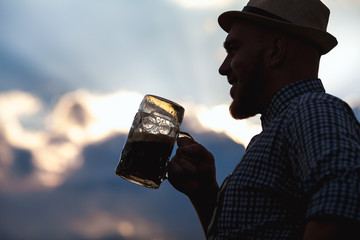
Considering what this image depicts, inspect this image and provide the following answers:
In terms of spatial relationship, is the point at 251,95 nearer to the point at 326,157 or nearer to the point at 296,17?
the point at 296,17

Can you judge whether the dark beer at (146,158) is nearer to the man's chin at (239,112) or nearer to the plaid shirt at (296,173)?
the man's chin at (239,112)

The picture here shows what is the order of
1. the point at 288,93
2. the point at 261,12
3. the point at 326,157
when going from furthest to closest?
1. the point at 261,12
2. the point at 288,93
3. the point at 326,157

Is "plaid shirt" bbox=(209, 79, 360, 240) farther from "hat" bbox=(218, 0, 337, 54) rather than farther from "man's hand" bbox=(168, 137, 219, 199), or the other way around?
"man's hand" bbox=(168, 137, 219, 199)

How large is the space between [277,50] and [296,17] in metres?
0.23

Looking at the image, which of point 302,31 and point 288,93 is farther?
point 302,31

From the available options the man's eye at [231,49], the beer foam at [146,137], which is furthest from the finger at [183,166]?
the man's eye at [231,49]

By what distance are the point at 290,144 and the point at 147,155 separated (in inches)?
41.6

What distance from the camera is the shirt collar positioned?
185 cm

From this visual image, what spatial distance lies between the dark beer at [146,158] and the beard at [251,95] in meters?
0.51

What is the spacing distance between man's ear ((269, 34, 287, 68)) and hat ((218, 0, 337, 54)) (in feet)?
0.18

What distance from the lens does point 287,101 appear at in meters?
1.84

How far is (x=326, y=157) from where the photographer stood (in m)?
1.30

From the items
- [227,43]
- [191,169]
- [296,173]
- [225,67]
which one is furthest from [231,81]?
[296,173]

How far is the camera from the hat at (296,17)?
2.01 metres
